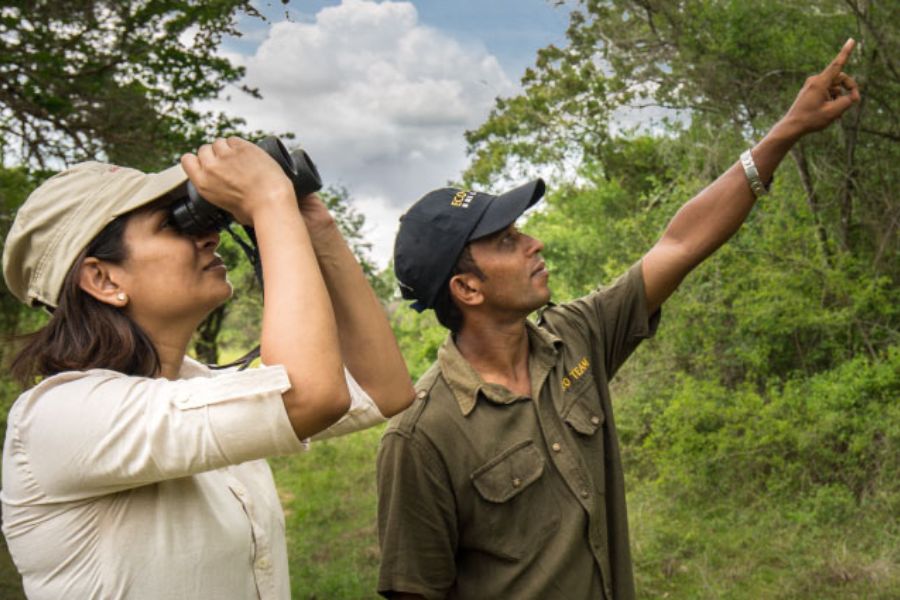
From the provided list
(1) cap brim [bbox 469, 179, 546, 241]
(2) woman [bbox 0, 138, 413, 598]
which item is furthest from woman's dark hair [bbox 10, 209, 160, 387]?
(1) cap brim [bbox 469, 179, 546, 241]

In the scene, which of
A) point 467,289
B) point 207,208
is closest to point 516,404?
point 467,289

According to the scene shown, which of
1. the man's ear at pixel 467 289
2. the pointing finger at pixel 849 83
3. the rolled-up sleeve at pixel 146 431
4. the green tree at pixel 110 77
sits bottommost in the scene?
the rolled-up sleeve at pixel 146 431

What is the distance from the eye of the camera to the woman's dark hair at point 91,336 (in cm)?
167

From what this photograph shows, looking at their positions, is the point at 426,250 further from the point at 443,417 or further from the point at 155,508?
the point at 155,508

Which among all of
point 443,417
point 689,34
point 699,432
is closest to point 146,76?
point 689,34

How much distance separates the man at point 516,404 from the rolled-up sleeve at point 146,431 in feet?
3.16

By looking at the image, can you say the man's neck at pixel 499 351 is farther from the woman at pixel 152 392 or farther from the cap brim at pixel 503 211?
the woman at pixel 152 392

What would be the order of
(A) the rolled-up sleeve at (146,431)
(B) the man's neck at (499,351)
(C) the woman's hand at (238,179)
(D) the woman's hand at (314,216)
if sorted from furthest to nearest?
1. (B) the man's neck at (499,351)
2. (D) the woman's hand at (314,216)
3. (C) the woman's hand at (238,179)
4. (A) the rolled-up sleeve at (146,431)

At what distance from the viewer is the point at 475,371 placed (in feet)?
8.64

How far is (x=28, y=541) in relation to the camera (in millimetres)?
1576

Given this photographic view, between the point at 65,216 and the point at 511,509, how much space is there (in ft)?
4.25

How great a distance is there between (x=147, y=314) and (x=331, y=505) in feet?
26.1

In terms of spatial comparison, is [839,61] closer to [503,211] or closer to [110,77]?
[503,211]

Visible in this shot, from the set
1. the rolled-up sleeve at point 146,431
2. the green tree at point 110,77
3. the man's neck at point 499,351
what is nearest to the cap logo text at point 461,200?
the man's neck at point 499,351
